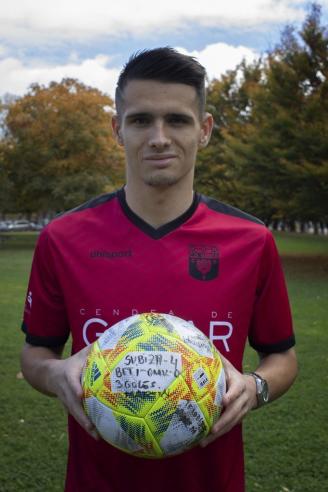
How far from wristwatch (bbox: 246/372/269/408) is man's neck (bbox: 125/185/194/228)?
783 millimetres

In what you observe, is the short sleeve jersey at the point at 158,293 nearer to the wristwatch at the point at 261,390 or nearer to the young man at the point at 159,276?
the young man at the point at 159,276

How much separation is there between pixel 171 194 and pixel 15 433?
3.53m

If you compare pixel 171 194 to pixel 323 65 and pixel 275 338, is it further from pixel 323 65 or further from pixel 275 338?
pixel 323 65

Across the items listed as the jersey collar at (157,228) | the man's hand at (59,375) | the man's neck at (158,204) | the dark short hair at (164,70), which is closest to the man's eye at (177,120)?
the dark short hair at (164,70)

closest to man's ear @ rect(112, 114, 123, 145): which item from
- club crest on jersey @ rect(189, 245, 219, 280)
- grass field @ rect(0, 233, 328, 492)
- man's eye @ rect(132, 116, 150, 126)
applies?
man's eye @ rect(132, 116, 150, 126)

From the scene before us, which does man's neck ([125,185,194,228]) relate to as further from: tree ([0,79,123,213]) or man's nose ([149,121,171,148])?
tree ([0,79,123,213])

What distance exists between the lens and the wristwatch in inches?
81.0

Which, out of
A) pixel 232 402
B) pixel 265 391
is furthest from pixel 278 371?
pixel 232 402

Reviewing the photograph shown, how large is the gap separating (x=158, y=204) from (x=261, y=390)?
0.92 m

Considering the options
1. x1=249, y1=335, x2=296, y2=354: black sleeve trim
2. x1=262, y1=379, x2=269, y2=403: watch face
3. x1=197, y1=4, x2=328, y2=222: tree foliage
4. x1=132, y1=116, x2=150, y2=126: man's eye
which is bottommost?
x1=262, y1=379, x2=269, y2=403: watch face

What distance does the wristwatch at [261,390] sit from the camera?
6.75 ft

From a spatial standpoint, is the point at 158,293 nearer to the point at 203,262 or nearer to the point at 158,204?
the point at 203,262

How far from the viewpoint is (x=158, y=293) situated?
225 cm

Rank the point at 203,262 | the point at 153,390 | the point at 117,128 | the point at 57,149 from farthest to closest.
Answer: the point at 57,149 < the point at 117,128 < the point at 203,262 < the point at 153,390
